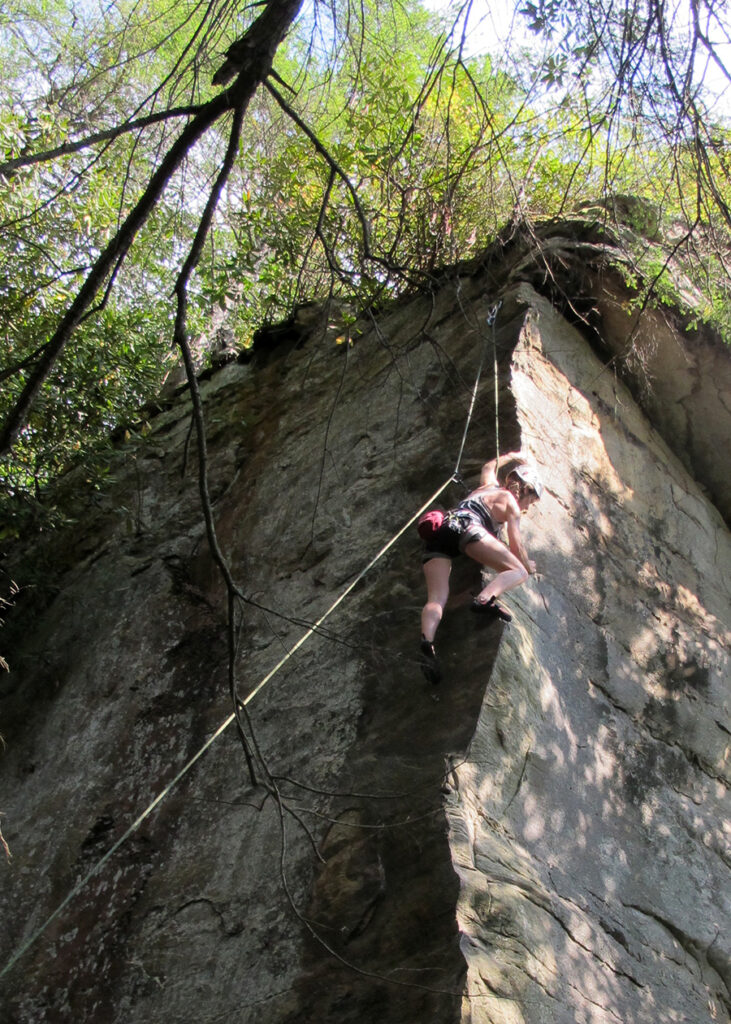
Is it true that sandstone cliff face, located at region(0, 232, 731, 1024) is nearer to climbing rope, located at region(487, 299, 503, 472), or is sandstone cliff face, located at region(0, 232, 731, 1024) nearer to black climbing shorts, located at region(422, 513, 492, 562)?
climbing rope, located at region(487, 299, 503, 472)

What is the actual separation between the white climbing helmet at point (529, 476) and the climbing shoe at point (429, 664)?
975 mm

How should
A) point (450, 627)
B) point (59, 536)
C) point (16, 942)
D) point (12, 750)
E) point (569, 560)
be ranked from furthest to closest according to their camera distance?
point (59, 536) → point (12, 750) → point (569, 560) → point (16, 942) → point (450, 627)

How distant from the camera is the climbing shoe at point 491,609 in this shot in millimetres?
4270

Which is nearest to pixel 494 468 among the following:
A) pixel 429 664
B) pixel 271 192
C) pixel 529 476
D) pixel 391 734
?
pixel 529 476

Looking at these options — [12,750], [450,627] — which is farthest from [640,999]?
[12,750]

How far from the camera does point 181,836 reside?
188 inches

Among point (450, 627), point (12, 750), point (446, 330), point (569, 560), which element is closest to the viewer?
point (450, 627)

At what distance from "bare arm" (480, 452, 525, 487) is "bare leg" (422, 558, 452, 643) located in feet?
1.79

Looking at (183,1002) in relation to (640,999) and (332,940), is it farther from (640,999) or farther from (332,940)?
(640,999)

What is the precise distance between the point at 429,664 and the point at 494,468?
117 cm

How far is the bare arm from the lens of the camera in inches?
199

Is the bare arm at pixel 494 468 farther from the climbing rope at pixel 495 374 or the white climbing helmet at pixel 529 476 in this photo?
the white climbing helmet at pixel 529 476

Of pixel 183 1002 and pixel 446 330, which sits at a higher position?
pixel 446 330

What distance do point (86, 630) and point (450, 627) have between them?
2.95 m
